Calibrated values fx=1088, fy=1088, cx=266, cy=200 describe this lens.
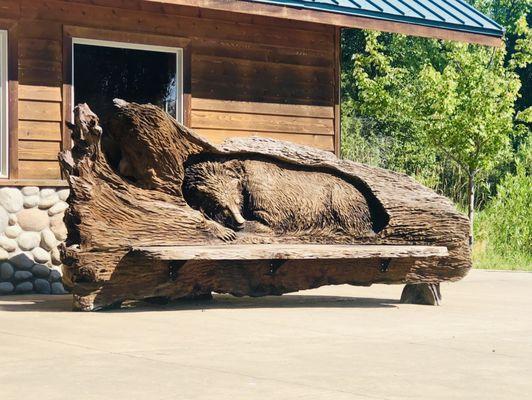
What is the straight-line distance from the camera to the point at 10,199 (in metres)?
11.9

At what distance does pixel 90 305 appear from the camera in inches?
381

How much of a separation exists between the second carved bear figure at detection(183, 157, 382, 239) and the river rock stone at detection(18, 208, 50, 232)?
2.40 meters

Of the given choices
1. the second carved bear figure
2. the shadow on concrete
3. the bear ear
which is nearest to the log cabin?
the shadow on concrete

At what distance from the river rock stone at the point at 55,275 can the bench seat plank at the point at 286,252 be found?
299 centimetres

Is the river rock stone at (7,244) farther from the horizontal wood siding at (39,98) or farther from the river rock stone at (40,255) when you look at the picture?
the horizontal wood siding at (39,98)

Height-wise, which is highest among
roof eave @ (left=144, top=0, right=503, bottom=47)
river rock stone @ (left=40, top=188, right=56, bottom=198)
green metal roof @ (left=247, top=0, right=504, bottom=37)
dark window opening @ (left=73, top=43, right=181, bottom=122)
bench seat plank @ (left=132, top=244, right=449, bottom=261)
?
green metal roof @ (left=247, top=0, right=504, bottom=37)

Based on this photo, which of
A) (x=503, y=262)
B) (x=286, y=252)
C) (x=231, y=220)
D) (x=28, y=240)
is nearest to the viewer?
(x=286, y=252)

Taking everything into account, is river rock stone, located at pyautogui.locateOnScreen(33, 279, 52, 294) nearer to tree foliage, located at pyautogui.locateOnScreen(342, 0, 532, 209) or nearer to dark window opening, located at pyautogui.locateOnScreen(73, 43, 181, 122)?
dark window opening, located at pyautogui.locateOnScreen(73, 43, 181, 122)

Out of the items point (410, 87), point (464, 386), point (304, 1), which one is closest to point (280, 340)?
point (464, 386)

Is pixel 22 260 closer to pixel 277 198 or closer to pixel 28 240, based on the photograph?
pixel 28 240

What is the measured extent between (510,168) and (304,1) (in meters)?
19.2

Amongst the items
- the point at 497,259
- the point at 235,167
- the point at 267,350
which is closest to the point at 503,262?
the point at 497,259

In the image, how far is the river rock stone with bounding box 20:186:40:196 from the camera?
12039 millimetres

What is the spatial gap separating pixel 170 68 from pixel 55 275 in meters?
2.94
